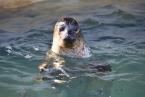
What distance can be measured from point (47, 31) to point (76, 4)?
2.84m

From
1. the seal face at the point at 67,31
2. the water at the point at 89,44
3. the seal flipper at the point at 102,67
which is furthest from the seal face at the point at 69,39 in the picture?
the seal flipper at the point at 102,67

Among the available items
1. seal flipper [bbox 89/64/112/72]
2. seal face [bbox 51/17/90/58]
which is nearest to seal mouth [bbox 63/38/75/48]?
seal face [bbox 51/17/90/58]

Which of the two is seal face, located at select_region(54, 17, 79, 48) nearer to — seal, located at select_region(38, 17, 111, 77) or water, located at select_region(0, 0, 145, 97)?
seal, located at select_region(38, 17, 111, 77)

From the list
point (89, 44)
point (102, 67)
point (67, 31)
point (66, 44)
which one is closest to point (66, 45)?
point (66, 44)

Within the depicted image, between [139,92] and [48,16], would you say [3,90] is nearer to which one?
[139,92]

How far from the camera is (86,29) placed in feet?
40.1

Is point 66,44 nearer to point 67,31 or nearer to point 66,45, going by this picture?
point 66,45

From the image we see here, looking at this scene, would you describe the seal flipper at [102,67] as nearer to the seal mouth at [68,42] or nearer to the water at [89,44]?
the water at [89,44]

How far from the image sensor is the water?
28.0 feet

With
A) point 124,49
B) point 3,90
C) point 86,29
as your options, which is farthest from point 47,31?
point 3,90

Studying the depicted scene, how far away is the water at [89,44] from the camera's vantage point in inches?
336

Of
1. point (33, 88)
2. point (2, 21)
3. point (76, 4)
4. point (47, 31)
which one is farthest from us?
point (76, 4)

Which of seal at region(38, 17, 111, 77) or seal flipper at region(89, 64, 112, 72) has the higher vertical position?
seal at region(38, 17, 111, 77)

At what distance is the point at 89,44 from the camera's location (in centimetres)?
1078
